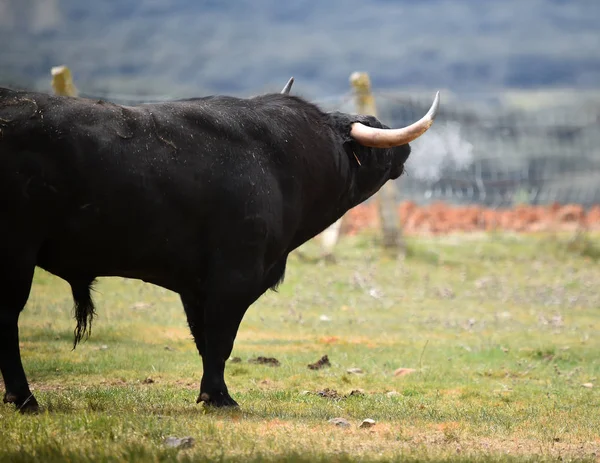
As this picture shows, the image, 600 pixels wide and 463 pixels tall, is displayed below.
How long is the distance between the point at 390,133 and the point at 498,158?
612 inches

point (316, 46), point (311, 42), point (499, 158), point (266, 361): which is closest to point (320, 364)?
point (266, 361)

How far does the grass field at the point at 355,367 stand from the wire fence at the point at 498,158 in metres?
1.65

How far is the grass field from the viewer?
8.32m

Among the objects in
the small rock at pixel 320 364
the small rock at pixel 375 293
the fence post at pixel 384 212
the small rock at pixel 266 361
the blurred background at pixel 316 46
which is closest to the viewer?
the small rock at pixel 320 364

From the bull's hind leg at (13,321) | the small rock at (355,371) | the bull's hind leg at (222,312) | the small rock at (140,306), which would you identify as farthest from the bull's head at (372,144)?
the small rock at (140,306)

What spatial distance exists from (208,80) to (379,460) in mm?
118112

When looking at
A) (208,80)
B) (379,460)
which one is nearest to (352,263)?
(379,460)

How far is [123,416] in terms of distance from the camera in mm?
8930

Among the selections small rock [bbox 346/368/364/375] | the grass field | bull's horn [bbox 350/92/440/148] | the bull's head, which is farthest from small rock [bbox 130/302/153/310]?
bull's horn [bbox 350/92/440/148]

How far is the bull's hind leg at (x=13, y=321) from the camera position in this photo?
29.4 feet

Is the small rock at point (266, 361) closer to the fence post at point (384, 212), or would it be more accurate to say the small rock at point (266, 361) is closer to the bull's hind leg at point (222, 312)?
the bull's hind leg at point (222, 312)

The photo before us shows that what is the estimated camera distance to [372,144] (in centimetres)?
1105

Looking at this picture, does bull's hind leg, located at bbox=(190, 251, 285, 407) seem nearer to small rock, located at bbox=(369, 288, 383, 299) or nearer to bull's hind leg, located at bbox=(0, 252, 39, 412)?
bull's hind leg, located at bbox=(0, 252, 39, 412)

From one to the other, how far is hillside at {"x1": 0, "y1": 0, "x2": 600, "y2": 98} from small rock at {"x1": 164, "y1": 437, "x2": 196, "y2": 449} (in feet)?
310
